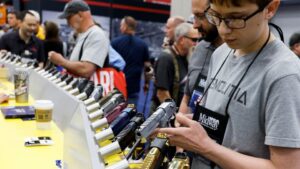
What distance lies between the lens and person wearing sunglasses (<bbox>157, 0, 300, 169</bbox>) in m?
0.92

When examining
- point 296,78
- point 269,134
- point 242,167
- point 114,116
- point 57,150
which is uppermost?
point 296,78

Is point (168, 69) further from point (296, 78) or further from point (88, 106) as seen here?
point (296, 78)

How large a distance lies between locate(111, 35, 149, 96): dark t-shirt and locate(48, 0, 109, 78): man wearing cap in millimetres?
1974

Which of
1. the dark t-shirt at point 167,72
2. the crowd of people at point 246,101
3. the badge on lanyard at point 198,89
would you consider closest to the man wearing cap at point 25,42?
the dark t-shirt at point 167,72

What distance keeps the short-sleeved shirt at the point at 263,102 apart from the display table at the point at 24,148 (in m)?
0.69

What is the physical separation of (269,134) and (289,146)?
0.06 metres

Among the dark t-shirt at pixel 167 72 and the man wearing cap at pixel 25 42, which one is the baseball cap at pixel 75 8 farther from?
the man wearing cap at pixel 25 42

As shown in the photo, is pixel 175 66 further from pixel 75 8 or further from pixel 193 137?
pixel 193 137

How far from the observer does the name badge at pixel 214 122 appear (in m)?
1.11

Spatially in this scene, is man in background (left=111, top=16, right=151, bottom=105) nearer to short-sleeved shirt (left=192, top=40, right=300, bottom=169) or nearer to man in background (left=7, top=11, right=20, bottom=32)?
man in background (left=7, top=11, right=20, bottom=32)

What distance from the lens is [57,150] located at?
5.27 feet

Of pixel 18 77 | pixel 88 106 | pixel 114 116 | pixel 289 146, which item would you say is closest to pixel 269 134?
pixel 289 146

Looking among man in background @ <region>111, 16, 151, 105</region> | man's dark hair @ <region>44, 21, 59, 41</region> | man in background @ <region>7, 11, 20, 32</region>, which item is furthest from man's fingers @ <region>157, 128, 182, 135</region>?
man in background @ <region>7, 11, 20, 32</region>

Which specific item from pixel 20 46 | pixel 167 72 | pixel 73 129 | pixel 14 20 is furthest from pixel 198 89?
pixel 14 20
